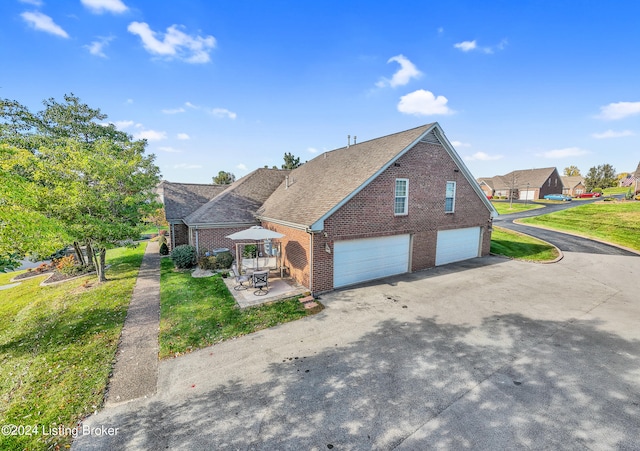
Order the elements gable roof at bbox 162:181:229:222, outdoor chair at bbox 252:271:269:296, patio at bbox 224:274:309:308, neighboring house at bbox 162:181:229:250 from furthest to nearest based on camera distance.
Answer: gable roof at bbox 162:181:229:222 → neighboring house at bbox 162:181:229:250 → outdoor chair at bbox 252:271:269:296 → patio at bbox 224:274:309:308

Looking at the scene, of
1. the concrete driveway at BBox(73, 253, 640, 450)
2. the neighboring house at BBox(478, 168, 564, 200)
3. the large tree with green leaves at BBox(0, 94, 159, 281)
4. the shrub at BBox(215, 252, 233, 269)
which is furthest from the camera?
the neighboring house at BBox(478, 168, 564, 200)

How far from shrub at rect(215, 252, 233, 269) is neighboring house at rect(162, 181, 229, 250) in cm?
526

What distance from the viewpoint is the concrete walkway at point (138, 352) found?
5.96m

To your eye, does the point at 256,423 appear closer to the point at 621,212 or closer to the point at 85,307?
the point at 85,307

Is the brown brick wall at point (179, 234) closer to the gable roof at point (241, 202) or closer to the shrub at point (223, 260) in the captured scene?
the gable roof at point (241, 202)

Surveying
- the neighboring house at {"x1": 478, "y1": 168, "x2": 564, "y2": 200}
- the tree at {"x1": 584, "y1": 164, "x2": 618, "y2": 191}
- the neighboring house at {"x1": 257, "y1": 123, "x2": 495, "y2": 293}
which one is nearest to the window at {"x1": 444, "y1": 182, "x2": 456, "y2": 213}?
the neighboring house at {"x1": 257, "y1": 123, "x2": 495, "y2": 293}

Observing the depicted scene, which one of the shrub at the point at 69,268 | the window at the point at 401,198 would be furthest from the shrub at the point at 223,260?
the shrub at the point at 69,268

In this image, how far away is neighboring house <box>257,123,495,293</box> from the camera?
456 inches

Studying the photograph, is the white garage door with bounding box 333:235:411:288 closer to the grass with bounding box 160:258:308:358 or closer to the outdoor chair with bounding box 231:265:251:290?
the grass with bounding box 160:258:308:358

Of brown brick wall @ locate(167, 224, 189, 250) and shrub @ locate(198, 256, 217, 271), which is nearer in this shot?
shrub @ locate(198, 256, 217, 271)

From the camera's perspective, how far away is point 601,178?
68.3 meters

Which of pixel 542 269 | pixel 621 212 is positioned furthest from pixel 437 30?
pixel 621 212

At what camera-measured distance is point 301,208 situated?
13.1m

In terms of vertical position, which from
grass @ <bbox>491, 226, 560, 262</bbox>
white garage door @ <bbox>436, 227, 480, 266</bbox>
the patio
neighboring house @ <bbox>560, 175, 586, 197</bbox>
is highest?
neighboring house @ <bbox>560, 175, 586, 197</bbox>
